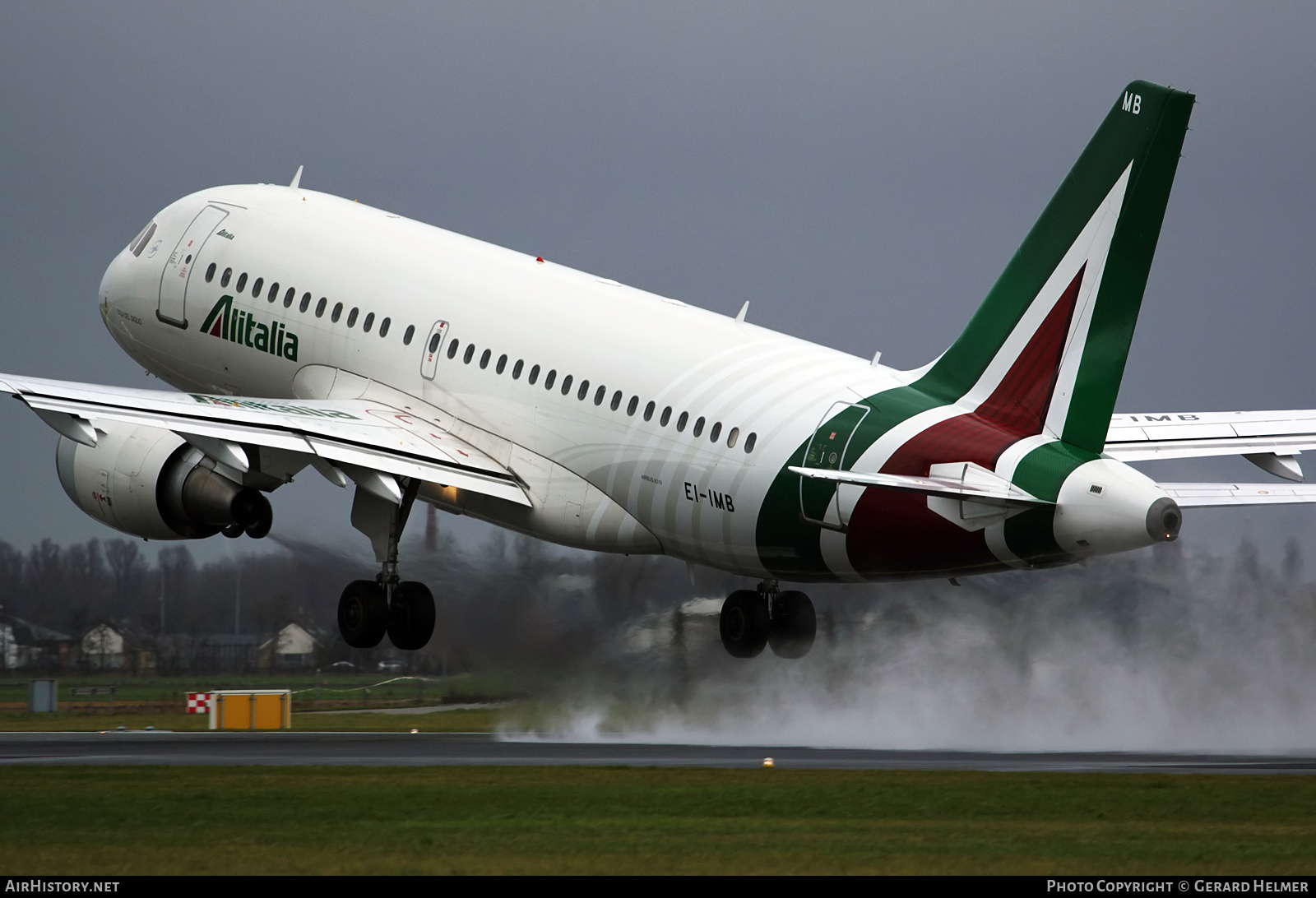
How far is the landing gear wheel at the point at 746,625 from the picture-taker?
1588 inches

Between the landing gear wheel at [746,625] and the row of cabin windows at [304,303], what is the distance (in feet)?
25.4

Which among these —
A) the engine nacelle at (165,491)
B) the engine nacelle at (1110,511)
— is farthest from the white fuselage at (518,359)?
the engine nacelle at (1110,511)

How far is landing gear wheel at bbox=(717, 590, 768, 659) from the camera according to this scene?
4034 cm

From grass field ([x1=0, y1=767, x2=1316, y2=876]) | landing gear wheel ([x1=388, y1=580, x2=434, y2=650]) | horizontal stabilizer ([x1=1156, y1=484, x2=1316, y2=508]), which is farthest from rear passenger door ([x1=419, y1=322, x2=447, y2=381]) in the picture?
horizontal stabilizer ([x1=1156, y1=484, x2=1316, y2=508])

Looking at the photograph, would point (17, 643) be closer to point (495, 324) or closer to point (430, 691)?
point (430, 691)

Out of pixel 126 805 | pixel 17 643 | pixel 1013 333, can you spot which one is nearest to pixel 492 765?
pixel 126 805

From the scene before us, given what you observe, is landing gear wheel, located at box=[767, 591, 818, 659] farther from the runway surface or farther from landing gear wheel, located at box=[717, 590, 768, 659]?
the runway surface

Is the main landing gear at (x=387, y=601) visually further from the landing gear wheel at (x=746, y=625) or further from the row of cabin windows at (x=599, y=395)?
the landing gear wheel at (x=746, y=625)

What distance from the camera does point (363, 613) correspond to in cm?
3931

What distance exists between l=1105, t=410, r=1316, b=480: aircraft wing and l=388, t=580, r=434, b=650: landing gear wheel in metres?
12.5

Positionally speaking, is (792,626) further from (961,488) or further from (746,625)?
(961,488)

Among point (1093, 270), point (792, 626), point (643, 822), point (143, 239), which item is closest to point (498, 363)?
point (792, 626)

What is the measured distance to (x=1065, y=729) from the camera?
39719mm

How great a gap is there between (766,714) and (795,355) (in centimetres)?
904
